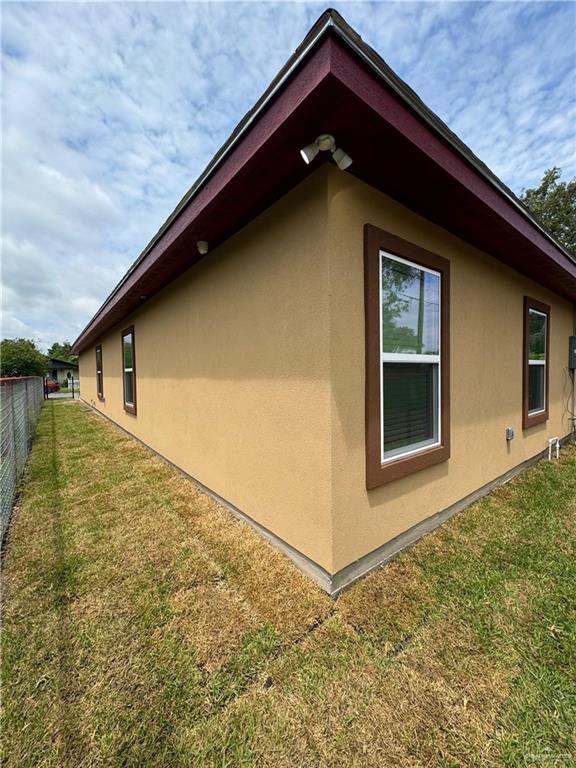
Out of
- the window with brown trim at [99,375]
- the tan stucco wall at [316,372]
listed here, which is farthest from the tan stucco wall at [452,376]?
the window with brown trim at [99,375]

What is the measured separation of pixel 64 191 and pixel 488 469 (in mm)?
13235

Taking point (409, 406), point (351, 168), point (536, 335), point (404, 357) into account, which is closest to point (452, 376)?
point (409, 406)

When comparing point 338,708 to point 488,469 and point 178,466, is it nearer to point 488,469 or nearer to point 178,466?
point 488,469

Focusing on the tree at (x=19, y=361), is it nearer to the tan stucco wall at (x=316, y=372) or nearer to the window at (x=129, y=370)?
the window at (x=129, y=370)

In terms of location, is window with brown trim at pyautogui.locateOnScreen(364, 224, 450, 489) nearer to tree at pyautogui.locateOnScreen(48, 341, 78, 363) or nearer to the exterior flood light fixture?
the exterior flood light fixture

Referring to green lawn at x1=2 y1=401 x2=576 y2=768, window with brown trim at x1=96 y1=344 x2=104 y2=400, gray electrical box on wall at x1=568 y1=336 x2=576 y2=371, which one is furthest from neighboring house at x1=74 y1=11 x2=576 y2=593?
window with brown trim at x1=96 y1=344 x2=104 y2=400

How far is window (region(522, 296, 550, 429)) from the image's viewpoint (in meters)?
4.41

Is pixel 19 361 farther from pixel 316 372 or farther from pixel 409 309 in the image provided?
pixel 409 309

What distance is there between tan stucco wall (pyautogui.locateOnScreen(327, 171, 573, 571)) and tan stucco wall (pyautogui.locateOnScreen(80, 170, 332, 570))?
0.10 meters

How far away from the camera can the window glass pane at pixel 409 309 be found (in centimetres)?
245

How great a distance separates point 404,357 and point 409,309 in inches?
16.7

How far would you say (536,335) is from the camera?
4.87 metres

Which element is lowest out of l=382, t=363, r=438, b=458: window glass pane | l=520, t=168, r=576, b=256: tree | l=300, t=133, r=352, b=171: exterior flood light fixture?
l=382, t=363, r=438, b=458: window glass pane

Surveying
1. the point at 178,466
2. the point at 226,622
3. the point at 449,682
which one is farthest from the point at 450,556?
the point at 178,466
